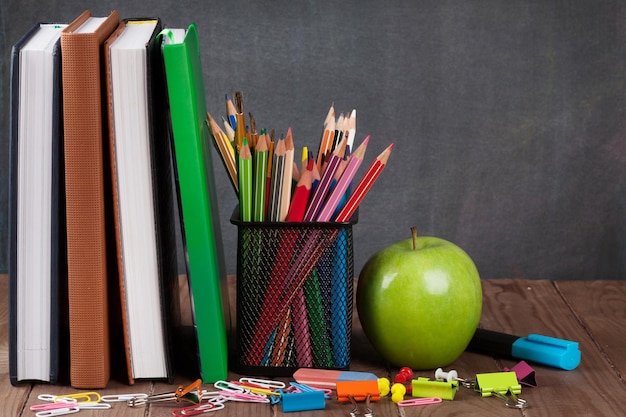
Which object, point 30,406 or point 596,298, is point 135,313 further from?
point 596,298

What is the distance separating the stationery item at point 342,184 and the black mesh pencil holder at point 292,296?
1 cm

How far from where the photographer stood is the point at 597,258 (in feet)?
5.39

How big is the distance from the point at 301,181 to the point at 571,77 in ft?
2.61

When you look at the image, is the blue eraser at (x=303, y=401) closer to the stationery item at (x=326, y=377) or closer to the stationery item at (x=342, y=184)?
the stationery item at (x=326, y=377)

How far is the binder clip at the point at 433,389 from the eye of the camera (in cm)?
92

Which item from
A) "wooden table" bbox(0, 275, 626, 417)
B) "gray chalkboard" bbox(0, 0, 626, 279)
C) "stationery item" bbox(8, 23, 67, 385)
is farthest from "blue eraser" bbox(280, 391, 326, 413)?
"gray chalkboard" bbox(0, 0, 626, 279)

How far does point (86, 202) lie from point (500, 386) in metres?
0.45

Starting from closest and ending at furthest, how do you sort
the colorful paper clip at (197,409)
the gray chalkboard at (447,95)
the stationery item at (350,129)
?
the colorful paper clip at (197,409), the stationery item at (350,129), the gray chalkboard at (447,95)

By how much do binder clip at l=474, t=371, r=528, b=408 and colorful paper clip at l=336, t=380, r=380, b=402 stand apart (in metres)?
0.11

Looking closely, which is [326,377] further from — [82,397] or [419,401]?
[82,397]

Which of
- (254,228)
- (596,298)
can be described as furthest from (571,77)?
(254,228)

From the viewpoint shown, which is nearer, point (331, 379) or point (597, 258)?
point (331, 379)

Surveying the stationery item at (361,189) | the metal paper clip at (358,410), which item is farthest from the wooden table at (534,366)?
→ the stationery item at (361,189)

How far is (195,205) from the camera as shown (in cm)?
91
